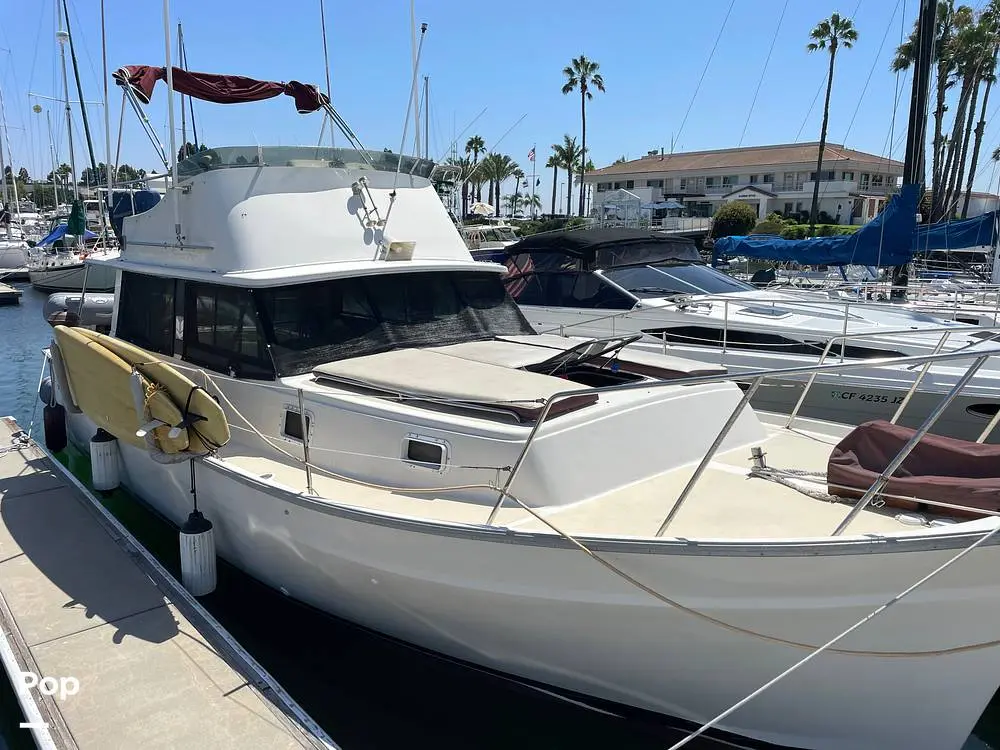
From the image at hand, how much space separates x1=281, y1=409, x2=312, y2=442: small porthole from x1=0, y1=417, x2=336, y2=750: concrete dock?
1.31 meters

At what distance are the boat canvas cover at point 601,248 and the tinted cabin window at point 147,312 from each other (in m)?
6.15

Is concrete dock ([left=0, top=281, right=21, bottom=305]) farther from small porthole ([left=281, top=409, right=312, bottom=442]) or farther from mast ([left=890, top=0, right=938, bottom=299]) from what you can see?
mast ([left=890, top=0, right=938, bottom=299])

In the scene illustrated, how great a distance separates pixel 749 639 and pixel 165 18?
6.09 meters

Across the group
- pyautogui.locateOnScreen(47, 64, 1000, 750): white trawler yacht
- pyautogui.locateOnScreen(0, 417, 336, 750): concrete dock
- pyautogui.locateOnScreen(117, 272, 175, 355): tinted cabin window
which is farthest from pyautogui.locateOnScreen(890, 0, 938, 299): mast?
pyautogui.locateOnScreen(0, 417, 336, 750): concrete dock

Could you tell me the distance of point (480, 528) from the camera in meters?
3.93

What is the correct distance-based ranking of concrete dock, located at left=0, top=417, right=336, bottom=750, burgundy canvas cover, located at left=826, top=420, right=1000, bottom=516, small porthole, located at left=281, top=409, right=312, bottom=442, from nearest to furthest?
1. burgundy canvas cover, located at left=826, top=420, right=1000, bottom=516
2. concrete dock, located at left=0, top=417, right=336, bottom=750
3. small porthole, located at left=281, top=409, right=312, bottom=442

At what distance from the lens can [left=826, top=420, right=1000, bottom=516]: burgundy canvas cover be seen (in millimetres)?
3488

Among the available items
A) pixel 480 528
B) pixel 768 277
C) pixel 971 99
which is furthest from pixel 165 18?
pixel 971 99

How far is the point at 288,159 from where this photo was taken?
20.2ft

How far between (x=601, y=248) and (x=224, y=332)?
6555mm

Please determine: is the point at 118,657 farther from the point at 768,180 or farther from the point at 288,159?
the point at 768,180

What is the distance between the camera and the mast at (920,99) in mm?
11703

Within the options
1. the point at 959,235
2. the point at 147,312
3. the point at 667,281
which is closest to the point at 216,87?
the point at 147,312

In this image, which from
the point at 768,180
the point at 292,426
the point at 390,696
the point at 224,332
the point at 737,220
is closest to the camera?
the point at 390,696
